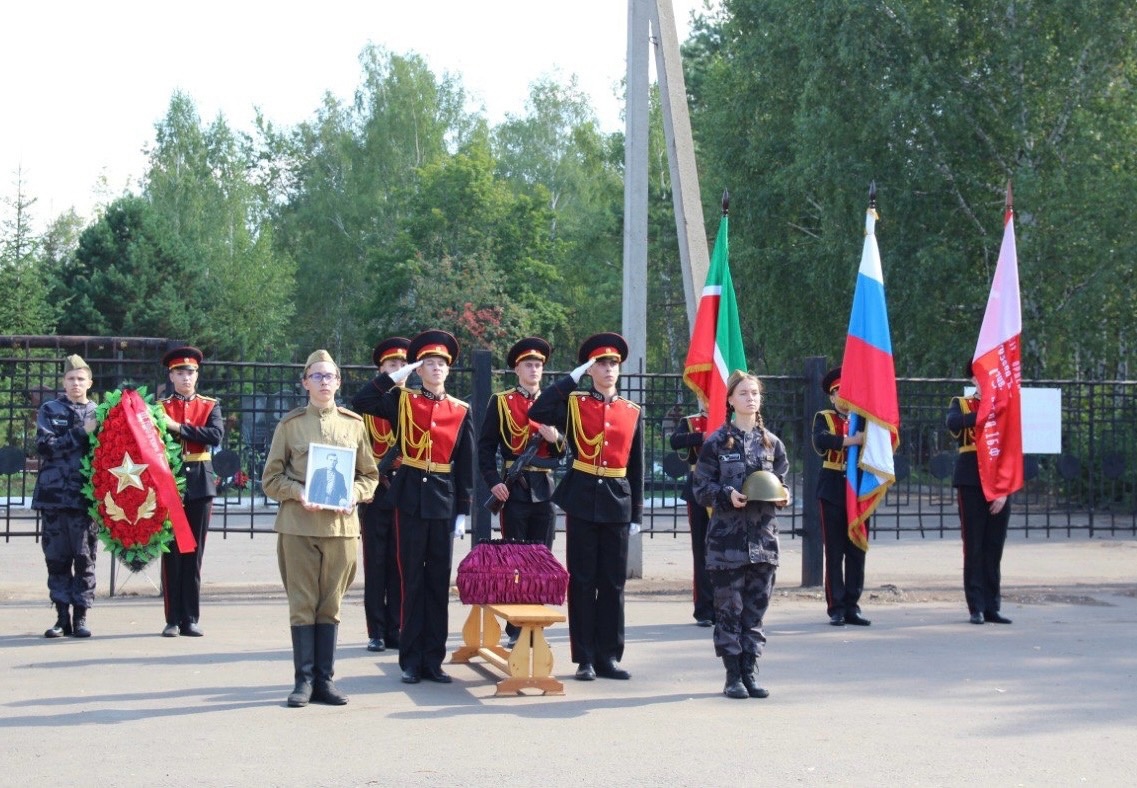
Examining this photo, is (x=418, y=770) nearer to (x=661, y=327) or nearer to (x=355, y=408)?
(x=355, y=408)

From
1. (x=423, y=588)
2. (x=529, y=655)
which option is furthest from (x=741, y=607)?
(x=423, y=588)

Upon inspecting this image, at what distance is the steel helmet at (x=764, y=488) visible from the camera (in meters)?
7.79

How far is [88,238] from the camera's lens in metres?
42.1

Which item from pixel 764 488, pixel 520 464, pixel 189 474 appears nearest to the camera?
pixel 764 488

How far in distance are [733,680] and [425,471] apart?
222 centimetres

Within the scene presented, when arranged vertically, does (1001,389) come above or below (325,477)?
above

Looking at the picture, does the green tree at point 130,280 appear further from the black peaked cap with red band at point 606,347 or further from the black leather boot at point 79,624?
the black peaked cap with red band at point 606,347

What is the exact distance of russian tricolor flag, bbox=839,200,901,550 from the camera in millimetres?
10852

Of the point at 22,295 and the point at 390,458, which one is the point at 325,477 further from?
the point at 22,295

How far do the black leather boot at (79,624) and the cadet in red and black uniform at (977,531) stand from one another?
6793 millimetres

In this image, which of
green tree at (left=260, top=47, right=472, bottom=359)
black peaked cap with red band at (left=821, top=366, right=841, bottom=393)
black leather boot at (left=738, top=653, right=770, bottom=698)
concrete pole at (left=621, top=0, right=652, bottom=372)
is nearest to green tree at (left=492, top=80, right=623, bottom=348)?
green tree at (left=260, top=47, right=472, bottom=359)

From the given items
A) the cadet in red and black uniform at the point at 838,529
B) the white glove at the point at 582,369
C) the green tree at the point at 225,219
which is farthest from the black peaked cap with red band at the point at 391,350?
the green tree at the point at 225,219

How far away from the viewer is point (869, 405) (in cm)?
1102

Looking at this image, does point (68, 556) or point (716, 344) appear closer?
point (68, 556)
